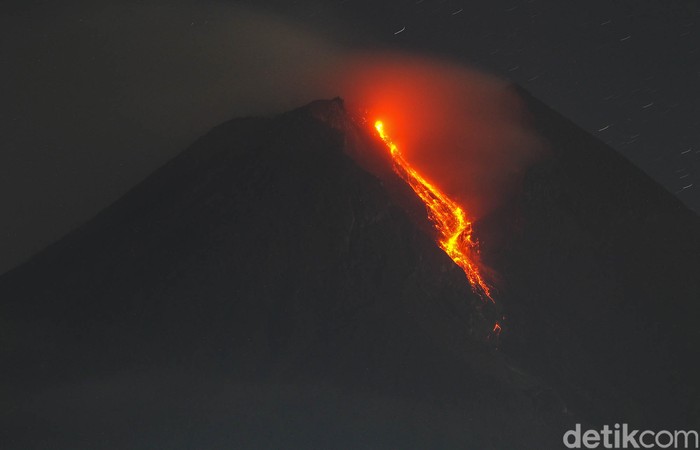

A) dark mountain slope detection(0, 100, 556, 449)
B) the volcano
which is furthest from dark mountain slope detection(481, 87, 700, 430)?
dark mountain slope detection(0, 100, 556, 449)

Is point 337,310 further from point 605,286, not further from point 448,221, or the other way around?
point 605,286

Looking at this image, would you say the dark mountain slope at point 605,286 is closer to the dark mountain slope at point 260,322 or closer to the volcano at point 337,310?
the volcano at point 337,310

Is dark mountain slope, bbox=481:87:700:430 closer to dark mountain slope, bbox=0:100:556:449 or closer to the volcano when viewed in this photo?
the volcano

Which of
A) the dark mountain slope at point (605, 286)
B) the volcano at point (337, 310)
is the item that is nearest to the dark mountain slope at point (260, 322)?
the volcano at point (337, 310)

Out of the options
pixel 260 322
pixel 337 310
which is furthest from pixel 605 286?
pixel 260 322

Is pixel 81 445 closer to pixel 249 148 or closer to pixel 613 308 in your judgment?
pixel 249 148
